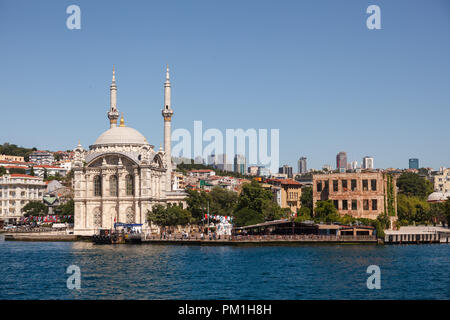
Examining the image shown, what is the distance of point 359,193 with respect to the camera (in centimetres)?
6612

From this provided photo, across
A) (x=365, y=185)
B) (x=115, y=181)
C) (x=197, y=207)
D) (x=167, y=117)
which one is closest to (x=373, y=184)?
(x=365, y=185)

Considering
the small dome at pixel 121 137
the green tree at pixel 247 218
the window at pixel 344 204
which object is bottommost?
the green tree at pixel 247 218

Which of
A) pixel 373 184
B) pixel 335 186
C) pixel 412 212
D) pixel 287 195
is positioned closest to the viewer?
pixel 373 184

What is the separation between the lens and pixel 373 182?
6594cm

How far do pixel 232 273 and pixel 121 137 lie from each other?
133 feet

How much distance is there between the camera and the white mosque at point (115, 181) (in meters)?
71.5

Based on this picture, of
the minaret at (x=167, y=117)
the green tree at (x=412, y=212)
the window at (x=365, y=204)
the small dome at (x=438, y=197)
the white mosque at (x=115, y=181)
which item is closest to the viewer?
the window at (x=365, y=204)

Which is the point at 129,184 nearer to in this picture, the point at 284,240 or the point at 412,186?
the point at 284,240

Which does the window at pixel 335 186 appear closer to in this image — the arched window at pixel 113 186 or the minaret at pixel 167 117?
the minaret at pixel 167 117

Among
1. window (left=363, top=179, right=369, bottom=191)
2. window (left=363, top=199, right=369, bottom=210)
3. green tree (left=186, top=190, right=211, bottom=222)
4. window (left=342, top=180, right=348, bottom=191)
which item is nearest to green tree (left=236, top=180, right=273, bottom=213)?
green tree (left=186, top=190, right=211, bottom=222)

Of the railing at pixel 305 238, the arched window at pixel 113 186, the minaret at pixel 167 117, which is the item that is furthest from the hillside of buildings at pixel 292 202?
the minaret at pixel 167 117

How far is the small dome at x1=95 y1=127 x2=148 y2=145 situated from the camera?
74.8m
